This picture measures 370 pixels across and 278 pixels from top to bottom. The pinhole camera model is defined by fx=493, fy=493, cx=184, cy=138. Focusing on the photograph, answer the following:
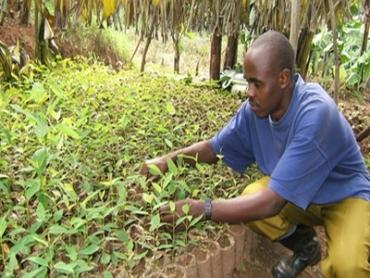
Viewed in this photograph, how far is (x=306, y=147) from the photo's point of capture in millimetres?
1927

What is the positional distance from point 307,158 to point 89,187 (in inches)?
36.0

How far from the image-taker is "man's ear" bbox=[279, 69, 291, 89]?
1.99 m

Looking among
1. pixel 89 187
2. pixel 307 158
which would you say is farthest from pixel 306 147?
pixel 89 187

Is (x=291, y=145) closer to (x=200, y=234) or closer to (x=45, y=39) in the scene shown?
(x=200, y=234)

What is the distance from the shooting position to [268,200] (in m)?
1.94

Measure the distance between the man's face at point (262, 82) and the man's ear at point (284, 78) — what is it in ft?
0.04

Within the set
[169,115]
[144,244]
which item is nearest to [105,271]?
[144,244]

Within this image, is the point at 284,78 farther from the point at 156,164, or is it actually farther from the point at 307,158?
the point at 156,164

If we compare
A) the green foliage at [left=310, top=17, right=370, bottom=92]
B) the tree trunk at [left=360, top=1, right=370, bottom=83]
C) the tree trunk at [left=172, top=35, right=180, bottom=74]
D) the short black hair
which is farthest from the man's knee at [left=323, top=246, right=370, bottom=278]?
the green foliage at [left=310, top=17, right=370, bottom=92]

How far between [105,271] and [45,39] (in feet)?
14.5

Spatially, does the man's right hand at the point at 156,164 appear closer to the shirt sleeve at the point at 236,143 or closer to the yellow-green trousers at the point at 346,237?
the shirt sleeve at the point at 236,143

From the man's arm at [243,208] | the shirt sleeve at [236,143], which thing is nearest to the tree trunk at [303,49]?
the shirt sleeve at [236,143]

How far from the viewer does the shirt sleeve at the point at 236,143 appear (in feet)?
7.80

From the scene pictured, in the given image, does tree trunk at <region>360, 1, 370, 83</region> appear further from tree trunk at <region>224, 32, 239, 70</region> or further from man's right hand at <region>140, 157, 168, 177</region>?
man's right hand at <region>140, 157, 168, 177</region>
